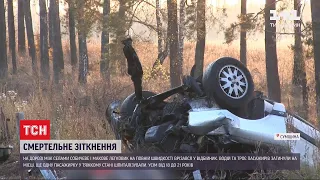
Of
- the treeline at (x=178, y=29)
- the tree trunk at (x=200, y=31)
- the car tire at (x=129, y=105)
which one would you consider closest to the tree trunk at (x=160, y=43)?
the treeline at (x=178, y=29)

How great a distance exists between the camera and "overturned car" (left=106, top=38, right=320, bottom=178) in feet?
17.1

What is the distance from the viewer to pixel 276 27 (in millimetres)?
15508

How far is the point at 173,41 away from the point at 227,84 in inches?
507

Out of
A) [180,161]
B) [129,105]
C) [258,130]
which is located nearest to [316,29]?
[129,105]

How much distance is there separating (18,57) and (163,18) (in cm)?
2151

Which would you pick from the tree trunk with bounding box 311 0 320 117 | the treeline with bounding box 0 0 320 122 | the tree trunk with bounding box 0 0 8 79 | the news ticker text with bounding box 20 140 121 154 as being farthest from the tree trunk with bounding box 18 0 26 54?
the news ticker text with bounding box 20 140 121 154

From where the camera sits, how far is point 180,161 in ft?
17.2

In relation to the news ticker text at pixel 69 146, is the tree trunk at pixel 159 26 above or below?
above

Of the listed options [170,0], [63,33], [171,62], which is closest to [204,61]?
[171,62]

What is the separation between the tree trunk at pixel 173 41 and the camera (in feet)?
57.8

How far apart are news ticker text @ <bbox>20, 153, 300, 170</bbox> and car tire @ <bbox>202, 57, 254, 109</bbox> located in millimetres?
594

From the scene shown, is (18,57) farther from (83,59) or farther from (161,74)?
(161,74)

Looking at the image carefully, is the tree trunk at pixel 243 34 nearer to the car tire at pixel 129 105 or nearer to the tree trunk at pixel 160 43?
the tree trunk at pixel 160 43

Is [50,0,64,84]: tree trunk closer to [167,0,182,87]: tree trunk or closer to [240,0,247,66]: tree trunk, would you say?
[167,0,182,87]: tree trunk
